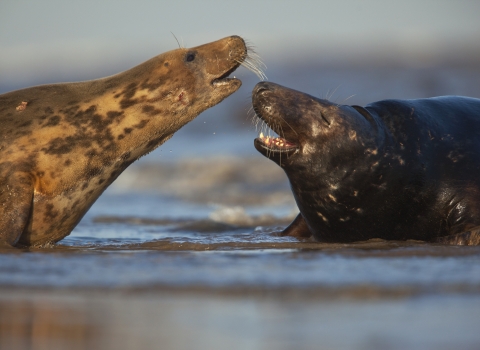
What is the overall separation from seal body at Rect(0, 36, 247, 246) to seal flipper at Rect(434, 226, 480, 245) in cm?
214

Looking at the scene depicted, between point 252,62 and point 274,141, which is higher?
point 252,62

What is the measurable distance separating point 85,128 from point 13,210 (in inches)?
37.8

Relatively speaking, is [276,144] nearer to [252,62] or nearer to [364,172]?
[364,172]

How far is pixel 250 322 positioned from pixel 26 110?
3549mm

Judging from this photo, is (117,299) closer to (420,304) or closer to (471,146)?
(420,304)

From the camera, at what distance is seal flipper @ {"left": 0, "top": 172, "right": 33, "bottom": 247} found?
6.03 m

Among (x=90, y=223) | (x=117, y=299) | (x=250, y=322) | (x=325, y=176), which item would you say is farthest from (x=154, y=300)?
(x=90, y=223)

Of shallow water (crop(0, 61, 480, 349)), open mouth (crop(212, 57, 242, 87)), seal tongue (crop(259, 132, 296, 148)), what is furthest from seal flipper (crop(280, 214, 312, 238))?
open mouth (crop(212, 57, 242, 87))

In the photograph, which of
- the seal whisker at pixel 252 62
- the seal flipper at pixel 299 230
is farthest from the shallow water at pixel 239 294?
the seal whisker at pixel 252 62

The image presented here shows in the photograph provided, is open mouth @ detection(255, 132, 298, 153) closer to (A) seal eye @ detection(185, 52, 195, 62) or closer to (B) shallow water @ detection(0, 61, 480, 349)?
(B) shallow water @ detection(0, 61, 480, 349)

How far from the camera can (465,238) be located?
→ 6031 mm

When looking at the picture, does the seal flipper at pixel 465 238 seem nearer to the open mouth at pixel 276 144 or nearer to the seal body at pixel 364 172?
the seal body at pixel 364 172

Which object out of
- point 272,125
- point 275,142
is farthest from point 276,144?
point 272,125

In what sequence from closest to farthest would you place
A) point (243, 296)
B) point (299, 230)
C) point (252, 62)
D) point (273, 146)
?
point (243, 296)
point (273, 146)
point (252, 62)
point (299, 230)
